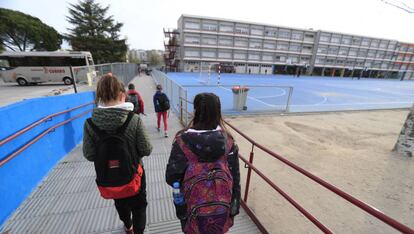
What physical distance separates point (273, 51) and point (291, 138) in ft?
152

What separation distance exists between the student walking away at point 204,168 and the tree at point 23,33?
1646 inches

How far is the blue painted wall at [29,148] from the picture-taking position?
2.25 metres

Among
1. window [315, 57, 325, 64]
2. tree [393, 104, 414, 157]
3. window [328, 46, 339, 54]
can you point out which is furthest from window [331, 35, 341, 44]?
tree [393, 104, 414, 157]

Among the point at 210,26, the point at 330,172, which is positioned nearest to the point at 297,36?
the point at 210,26

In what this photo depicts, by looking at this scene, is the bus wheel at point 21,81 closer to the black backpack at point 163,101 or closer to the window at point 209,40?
the black backpack at point 163,101

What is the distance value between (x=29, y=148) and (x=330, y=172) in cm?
606

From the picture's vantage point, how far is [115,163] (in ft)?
4.99

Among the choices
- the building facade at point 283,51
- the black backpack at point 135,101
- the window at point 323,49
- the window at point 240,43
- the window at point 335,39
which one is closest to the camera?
the black backpack at point 135,101

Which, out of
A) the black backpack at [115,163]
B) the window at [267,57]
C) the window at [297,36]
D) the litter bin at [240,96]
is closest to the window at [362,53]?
the window at [297,36]

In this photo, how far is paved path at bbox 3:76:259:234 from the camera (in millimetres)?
2213

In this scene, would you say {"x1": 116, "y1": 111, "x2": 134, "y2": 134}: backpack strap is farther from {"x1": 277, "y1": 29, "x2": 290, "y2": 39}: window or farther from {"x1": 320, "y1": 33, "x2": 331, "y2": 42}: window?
{"x1": 320, "y1": 33, "x2": 331, "y2": 42}: window

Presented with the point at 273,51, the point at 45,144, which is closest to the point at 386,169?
the point at 45,144

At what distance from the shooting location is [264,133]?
6320mm

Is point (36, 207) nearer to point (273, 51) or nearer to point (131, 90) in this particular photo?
point (131, 90)
